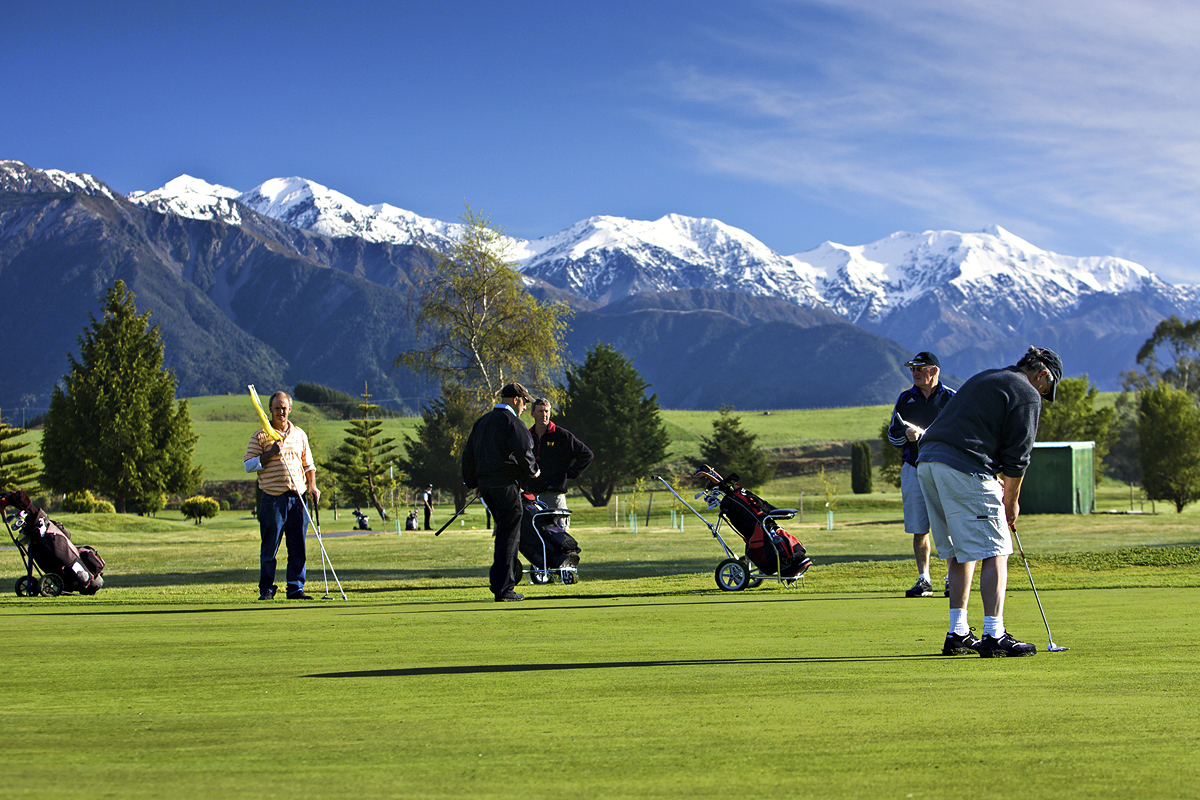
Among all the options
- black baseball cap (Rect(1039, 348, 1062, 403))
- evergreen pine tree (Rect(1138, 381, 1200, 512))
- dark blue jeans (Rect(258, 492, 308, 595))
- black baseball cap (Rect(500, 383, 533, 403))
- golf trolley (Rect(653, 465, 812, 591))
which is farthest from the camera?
evergreen pine tree (Rect(1138, 381, 1200, 512))

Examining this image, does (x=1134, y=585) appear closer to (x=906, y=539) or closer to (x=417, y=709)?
(x=417, y=709)

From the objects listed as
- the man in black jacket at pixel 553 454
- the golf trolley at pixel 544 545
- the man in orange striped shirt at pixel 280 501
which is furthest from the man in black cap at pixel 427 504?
Result: the man in orange striped shirt at pixel 280 501

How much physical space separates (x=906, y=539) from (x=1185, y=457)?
37.3 meters

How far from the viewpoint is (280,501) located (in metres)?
10.6

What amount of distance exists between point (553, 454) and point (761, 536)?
8.02ft

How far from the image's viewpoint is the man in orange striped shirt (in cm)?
1038

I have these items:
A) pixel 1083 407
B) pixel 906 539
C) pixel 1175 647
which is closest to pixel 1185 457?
pixel 1083 407

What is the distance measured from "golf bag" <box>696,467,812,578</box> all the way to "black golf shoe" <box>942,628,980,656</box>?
17.2 ft

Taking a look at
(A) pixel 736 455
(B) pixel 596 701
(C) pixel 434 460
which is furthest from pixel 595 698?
(C) pixel 434 460

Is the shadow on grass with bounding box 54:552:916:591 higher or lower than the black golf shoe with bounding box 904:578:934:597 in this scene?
lower

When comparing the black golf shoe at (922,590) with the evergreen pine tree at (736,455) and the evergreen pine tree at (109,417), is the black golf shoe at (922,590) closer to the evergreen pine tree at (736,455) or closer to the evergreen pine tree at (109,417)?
the evergreen pine tree at (109,417)

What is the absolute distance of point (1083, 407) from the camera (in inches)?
2484

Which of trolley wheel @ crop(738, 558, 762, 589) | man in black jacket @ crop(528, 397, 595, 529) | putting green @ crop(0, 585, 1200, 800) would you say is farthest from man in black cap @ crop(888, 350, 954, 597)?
man in black jacket @ crop(528, 397, 595, 529)

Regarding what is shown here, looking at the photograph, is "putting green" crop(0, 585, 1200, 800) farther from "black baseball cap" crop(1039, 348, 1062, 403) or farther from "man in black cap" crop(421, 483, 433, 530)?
"man in black cap" crop(421, 483, 433, 530)
